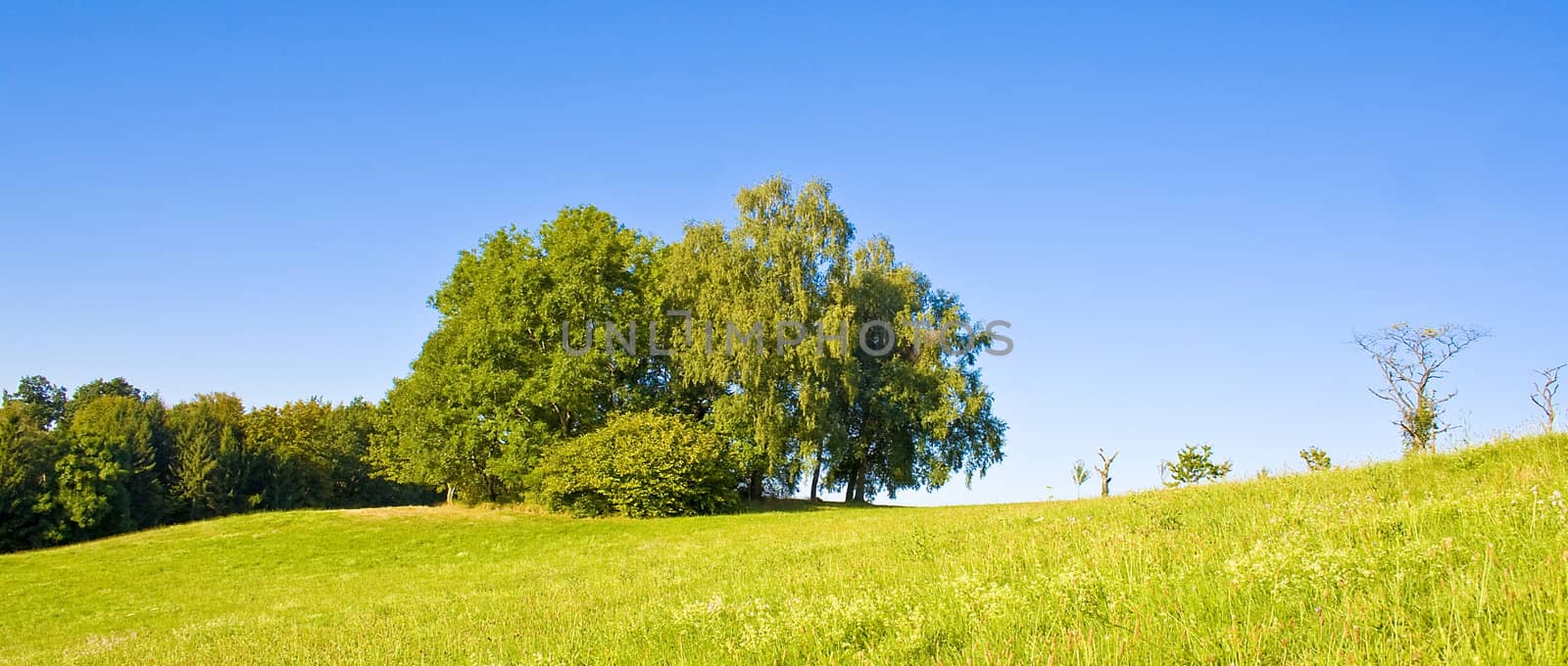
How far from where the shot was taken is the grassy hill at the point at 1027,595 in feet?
17.6

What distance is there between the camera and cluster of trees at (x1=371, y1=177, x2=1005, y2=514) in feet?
122

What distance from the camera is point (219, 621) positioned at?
712 inches

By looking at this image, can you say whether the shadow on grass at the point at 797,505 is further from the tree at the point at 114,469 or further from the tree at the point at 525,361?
the tree at the point at 114,469

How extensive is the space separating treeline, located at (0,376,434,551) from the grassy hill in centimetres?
2223

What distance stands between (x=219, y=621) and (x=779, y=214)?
27259 mm

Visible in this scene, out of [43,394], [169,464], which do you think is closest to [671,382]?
[169,464]

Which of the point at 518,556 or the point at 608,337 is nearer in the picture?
the point at 518,556

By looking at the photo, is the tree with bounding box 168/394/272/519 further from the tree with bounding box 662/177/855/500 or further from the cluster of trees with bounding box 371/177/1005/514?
the tree with bounding box 662/177/855/500

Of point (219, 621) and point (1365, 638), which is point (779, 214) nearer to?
point (219, 621)

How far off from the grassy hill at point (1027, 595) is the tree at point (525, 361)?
12.8 meters

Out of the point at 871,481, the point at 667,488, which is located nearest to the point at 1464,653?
the point at 667,488

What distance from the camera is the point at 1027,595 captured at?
739cm

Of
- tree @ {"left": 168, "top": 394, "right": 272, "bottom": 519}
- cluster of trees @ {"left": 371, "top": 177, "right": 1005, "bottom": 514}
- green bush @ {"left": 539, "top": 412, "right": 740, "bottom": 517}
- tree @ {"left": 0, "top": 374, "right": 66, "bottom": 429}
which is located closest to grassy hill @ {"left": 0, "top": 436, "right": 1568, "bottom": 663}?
green bush @ {"left": 539, "top": 412, "right": 740, "bottom": 517}

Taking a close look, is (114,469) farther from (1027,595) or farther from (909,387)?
Result: (1027,595)
